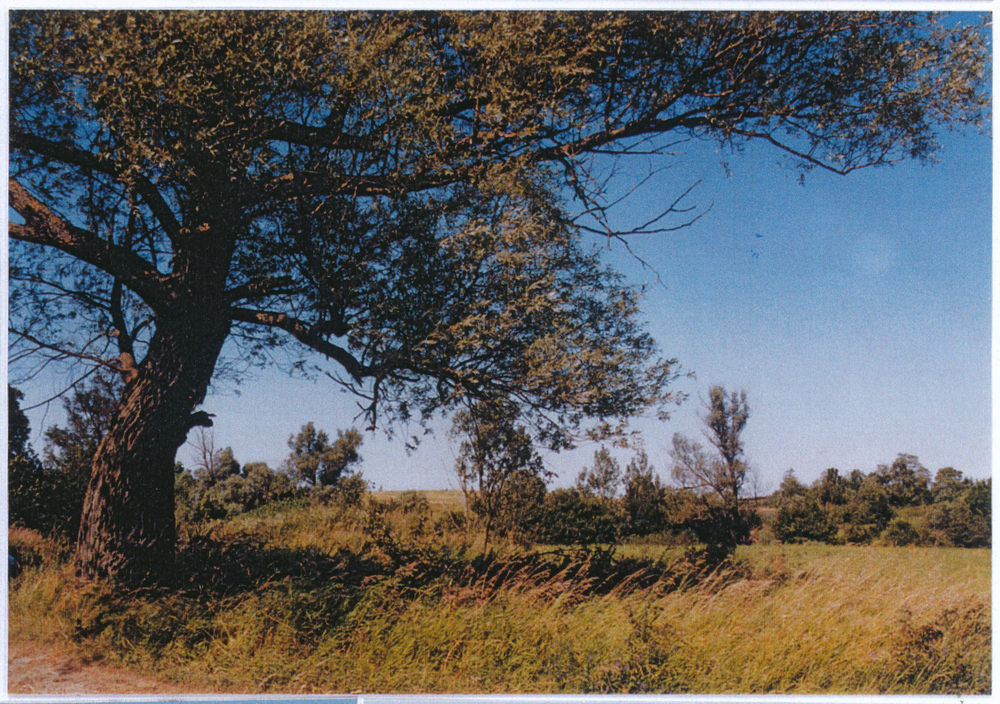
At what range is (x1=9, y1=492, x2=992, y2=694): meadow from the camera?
4062 millimetres

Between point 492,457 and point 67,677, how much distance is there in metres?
3.24

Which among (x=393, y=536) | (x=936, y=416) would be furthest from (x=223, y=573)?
(x=936, y=416)

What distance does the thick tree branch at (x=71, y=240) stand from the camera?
443 cm

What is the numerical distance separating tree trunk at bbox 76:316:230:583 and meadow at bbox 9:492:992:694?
178mm

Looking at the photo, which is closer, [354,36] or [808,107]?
[354,36]

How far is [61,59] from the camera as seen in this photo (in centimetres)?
420

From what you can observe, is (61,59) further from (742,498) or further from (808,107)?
(742,498)

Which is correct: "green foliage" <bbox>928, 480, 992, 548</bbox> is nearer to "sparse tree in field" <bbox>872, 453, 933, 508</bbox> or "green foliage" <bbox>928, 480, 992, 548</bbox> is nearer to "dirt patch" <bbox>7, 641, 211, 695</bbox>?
"sparse tree in field" <bbox>872, 453, 933, 508</bbox>

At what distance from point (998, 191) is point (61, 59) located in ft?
22.8

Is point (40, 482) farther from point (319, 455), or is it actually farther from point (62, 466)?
point (319, 455)

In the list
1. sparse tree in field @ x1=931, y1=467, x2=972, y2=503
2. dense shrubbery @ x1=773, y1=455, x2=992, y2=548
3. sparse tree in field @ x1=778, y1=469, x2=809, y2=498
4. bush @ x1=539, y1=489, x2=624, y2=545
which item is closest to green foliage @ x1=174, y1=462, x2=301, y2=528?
bush @ x1=539, y1=489, x2=624, y2=545

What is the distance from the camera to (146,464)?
4402mm

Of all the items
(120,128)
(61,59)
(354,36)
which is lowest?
(120,128)

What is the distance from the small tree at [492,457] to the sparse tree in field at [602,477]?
0.29m
